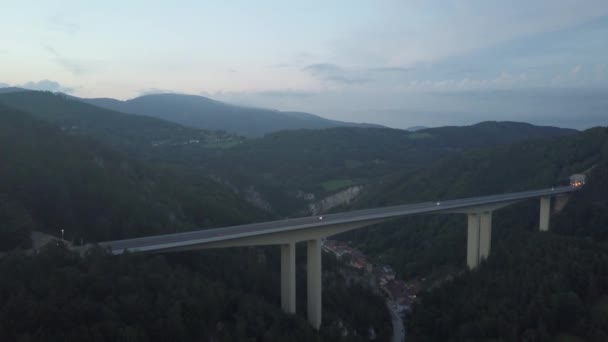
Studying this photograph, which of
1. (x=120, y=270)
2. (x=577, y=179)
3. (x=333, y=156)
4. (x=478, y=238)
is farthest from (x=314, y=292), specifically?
(x=333, y=156)

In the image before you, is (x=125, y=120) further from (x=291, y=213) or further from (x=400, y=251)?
(x=400, y=251)

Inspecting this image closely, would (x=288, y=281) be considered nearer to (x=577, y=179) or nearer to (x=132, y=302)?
(x=132, y=302)

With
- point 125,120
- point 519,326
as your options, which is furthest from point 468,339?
point 125,120

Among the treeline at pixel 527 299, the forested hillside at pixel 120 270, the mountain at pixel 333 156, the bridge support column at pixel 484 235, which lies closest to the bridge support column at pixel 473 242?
the bridge support column at pixel 484 235

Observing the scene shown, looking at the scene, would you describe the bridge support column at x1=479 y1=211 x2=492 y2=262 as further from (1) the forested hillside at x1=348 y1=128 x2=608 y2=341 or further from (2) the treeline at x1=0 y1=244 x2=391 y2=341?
(2) the treeline at x1=0 y1=244 x2=391 y2=341

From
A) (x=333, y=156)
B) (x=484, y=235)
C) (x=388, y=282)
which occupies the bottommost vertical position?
(x=388, y=282)

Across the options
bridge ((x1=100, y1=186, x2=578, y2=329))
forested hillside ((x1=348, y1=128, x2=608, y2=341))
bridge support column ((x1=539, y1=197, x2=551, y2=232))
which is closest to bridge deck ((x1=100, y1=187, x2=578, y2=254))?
bridge ((x1=100, y1=186, x2=578, y2=329))

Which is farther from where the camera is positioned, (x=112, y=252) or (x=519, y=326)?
(x=519, y=326)
